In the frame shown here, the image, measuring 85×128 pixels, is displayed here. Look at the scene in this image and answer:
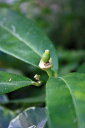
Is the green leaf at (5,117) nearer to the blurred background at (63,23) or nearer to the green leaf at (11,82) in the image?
the green leaf at (11,82)

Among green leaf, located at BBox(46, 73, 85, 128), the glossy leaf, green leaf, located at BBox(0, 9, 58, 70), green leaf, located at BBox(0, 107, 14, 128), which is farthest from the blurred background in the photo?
green leaf, located at BBox(46, 73, 85, 128)

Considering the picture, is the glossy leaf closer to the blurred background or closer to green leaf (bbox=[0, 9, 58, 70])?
green leaf (bbox=[0, 9, 58, 70])

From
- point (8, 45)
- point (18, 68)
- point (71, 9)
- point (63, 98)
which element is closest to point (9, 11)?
point (8, 45)

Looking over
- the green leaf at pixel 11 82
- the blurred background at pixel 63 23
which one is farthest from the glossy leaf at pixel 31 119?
the blurred background at pixel 63 23

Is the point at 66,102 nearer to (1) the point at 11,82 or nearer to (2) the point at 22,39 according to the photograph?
(1) the point at 11,82

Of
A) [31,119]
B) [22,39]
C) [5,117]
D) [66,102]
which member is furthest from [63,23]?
[66,102]
